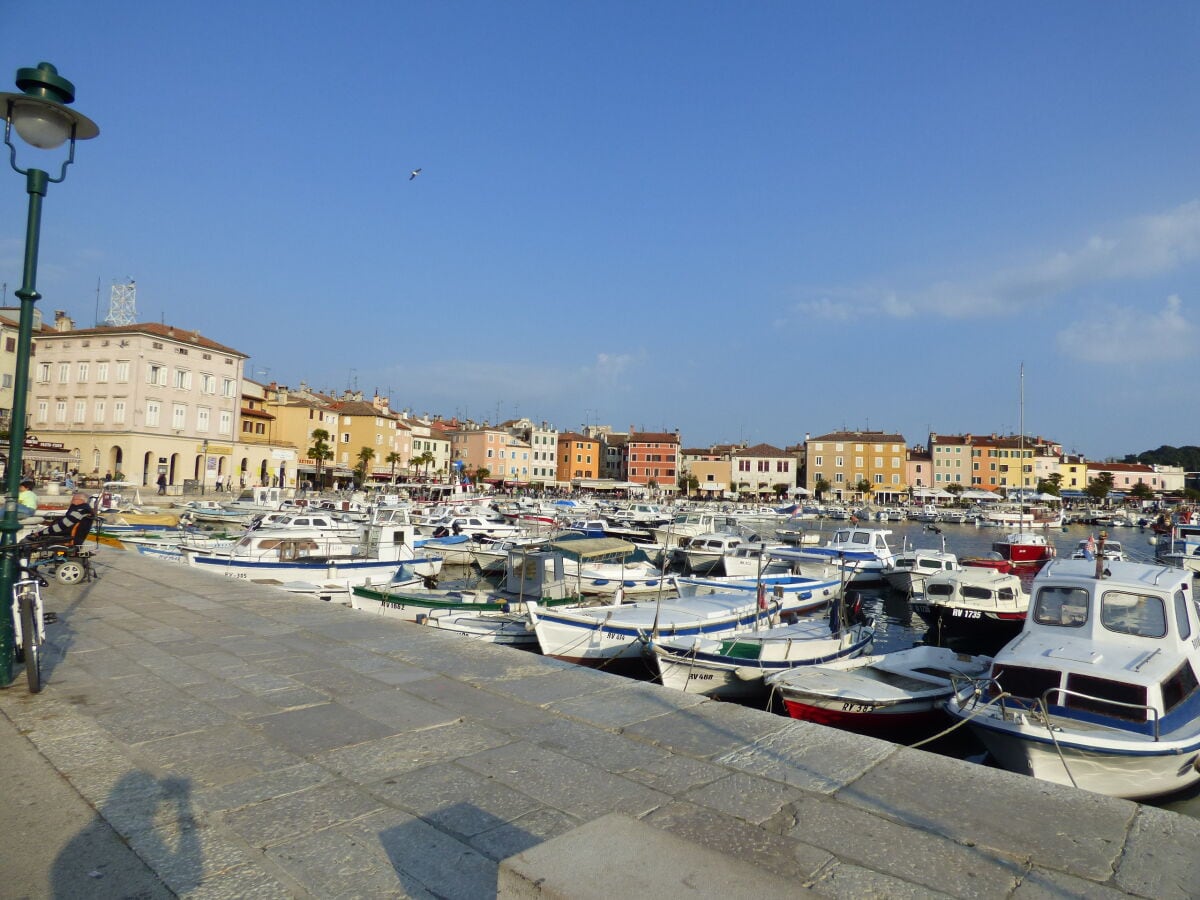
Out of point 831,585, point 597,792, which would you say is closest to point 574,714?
point 597,792

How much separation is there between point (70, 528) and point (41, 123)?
9.52 meters

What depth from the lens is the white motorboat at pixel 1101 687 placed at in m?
Result: 9.09

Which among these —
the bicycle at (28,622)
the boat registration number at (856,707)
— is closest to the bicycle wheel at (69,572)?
the bicycle at (28,622)

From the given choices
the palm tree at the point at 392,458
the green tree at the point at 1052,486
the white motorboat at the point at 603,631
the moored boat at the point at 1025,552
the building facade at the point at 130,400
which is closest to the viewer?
the white motorboat at the point at 603,631

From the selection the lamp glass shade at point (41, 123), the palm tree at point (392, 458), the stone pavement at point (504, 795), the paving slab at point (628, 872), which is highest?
the palm tree at point (392, 458)

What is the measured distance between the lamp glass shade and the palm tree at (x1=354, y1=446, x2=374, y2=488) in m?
86.9

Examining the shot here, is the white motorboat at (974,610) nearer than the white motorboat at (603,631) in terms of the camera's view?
No

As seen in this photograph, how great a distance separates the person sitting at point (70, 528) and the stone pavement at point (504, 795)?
665 centimetres

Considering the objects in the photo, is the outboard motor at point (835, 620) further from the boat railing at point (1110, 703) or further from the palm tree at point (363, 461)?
the palm tree at point (363, 461)

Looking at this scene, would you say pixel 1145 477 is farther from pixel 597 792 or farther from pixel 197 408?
pixel 597 792

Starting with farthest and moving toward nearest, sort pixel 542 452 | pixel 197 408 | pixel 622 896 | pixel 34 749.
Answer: pixel 542 452 < pixel 197 408 < pixel 34 749 < pixel 622 896

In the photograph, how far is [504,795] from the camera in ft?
14.5

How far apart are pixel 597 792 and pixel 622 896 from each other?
2.33 metres

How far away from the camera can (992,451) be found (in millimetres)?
123875
